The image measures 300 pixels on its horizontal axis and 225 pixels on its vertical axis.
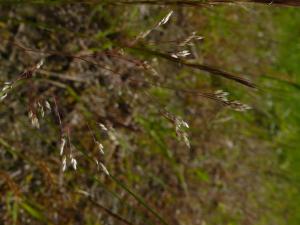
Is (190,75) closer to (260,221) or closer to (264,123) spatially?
(264,123)

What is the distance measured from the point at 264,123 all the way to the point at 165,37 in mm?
1018

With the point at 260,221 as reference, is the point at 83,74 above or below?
above

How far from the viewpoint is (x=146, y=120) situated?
2.63 meters

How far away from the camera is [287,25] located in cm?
359

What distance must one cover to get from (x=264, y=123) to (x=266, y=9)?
78 centimetres

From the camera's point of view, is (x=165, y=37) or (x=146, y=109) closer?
(x=146, y=109)

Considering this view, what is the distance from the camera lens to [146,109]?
2652 millimetres

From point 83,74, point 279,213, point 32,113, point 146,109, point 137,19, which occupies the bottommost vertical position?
point 279,213

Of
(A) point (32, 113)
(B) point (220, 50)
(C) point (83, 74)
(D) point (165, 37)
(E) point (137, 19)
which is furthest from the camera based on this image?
(B) point (220, 50)

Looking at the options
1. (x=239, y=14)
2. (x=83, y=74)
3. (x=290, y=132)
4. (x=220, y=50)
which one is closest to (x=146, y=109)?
(x=83, y=74)

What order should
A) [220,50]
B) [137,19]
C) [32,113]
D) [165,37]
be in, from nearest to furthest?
1. [32,113]
2. [137,19]
3. [165,37]
4. [220,50]

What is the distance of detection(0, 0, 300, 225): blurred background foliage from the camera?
2230 millimetres

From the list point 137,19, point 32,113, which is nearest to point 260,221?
point 137,19

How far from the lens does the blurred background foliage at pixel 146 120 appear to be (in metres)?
2.23
